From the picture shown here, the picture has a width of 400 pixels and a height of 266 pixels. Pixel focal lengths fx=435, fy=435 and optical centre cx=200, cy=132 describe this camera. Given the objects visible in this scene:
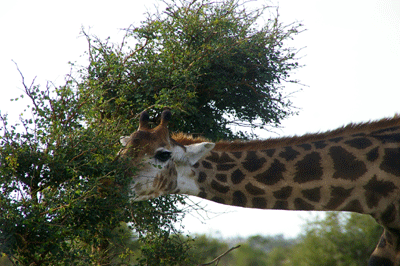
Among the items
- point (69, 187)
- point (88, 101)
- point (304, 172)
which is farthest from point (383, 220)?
point (88, 101)

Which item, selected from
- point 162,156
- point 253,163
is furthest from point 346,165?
point 162,156

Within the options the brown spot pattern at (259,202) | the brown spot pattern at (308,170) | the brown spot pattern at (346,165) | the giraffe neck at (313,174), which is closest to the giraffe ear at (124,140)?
the giraffe neck at (313,174)

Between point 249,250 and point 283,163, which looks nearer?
point 283,163

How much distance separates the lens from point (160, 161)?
5.90 metres

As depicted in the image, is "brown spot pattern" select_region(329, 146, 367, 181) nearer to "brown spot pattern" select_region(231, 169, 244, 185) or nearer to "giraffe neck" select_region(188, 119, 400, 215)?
"giraffe neck" select_region(188, 119, 400, 215)

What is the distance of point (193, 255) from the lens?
Answer: 787 centimetres

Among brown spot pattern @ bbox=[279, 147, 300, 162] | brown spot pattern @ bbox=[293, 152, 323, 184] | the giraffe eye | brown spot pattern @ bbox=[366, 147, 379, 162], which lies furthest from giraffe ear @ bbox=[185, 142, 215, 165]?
brown spot pattern @ bbox=[366, 147, 379, 162]

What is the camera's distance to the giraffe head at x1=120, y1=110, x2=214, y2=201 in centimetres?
581

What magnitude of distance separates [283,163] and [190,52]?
3.66 m

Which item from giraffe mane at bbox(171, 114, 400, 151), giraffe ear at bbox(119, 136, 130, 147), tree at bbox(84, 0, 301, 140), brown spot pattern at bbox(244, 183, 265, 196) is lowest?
brown spot pattern at bbox(244, 183, 265, 196)

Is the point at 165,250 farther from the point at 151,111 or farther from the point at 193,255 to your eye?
the point at 151,111

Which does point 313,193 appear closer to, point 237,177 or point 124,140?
point 237,177

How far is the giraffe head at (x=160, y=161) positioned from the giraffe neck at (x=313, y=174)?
182 millimetres

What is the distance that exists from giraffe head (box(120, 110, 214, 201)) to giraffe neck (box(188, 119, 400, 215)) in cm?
18
